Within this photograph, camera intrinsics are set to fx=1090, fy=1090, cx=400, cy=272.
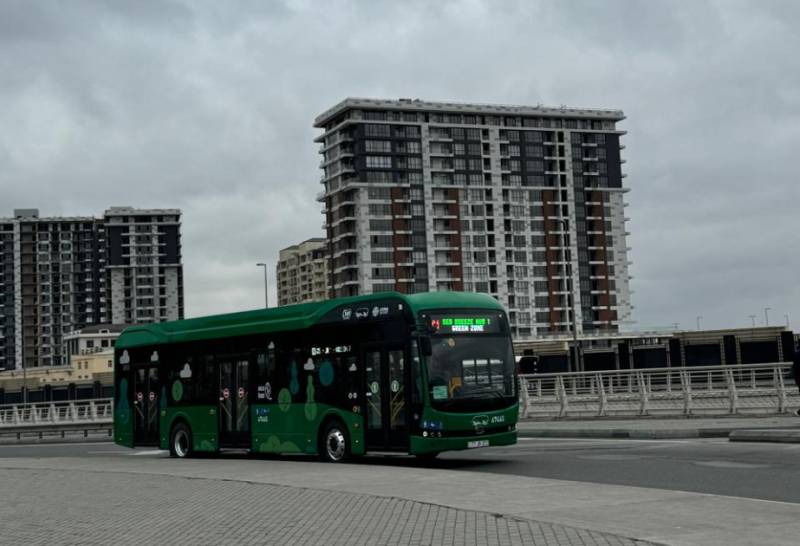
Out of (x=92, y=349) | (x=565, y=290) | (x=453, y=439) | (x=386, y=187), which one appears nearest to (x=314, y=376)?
(x=453, y=439)

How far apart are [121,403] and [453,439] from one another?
11132 millimetres

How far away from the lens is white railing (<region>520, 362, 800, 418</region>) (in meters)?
27.6

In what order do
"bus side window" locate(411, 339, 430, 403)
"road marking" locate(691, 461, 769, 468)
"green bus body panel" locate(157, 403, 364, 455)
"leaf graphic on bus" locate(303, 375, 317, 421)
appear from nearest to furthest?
1. "road marking" locate(691, 461, 769, 468)
2. "bus side window" locate(411, 339, 430, 403)
3. "green bus body panel" locate(157, 403, 364, 455)
4. "leaf graphic on bus" locate(303, 375, 317, 421)

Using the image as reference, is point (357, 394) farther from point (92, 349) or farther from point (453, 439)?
point (92, 349)

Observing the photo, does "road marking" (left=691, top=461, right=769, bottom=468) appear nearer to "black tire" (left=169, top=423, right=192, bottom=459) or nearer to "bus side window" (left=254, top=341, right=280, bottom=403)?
"bus side window" (left=254, top=341, right=280, bottom=403)

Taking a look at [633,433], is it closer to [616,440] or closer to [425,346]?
[616,440]

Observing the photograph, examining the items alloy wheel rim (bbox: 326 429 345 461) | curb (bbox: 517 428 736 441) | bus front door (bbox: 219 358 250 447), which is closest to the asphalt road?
alloy wheel rim (bbox: 326 429 345 461)

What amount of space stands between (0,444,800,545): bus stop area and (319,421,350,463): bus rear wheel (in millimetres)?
2427

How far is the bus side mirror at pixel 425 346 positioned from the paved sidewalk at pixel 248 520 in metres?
4.13

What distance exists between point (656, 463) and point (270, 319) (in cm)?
851

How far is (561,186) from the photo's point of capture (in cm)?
16238

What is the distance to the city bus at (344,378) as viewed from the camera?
18.4 meters

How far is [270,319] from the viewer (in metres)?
21.8

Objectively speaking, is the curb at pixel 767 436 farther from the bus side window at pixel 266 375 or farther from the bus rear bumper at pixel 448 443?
the bus side window at pixel 266 375
